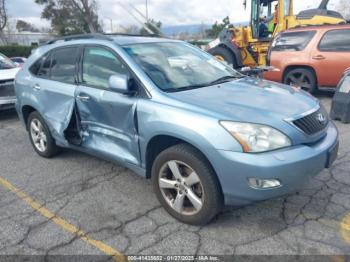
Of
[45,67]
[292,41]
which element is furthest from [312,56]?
[45,67]

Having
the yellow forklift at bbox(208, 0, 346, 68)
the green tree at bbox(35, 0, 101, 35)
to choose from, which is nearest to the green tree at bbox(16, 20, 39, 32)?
the green tree at bbox(35, 0, 101, 35)

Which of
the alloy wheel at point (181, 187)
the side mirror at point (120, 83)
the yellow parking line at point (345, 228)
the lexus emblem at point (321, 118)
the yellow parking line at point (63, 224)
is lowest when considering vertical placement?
the yellow parking line at point (345, 228)

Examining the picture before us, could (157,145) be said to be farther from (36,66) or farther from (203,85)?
(36,66)

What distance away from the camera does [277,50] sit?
8.70 meters

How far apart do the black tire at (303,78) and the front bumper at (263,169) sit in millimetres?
5793

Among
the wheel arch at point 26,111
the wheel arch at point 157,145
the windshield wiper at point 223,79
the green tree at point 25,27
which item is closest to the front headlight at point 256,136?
the wheel arch at point 157,145

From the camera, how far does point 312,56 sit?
796 cm

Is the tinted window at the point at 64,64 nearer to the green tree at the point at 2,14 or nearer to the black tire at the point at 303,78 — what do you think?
the black tire at the point at 303,78

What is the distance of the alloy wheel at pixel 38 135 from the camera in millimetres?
4749

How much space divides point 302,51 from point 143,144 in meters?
6.31

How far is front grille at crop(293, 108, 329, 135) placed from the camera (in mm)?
2852

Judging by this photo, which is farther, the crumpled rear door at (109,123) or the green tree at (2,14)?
the green tree at (2,14)

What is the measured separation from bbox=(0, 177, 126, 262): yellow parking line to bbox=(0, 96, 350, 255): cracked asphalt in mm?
38

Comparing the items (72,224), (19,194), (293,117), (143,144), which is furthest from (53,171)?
(293,117)
